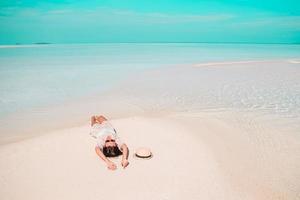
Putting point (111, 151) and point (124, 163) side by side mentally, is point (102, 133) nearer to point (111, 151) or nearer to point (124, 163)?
point (111, 151)

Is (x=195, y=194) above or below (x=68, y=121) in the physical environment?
below

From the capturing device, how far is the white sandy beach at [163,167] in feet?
12.4

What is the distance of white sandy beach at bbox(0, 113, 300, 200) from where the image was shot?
3.79 meters

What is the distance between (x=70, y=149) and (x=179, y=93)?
19.5ft

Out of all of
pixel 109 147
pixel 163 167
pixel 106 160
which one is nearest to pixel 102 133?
pixel 109 147

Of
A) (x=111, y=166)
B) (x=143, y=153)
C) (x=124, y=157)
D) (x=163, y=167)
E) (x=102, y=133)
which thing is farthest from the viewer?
(x=102, y=133)

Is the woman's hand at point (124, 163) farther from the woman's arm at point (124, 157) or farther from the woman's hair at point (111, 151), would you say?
the woman's hair at point (111, 151)

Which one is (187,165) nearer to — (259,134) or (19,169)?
(259,134)

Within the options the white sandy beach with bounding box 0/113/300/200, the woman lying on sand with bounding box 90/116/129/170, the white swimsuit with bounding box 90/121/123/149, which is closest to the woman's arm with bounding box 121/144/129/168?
the woman lying on sand with bounding box 90/116/129/170

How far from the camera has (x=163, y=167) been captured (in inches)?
173

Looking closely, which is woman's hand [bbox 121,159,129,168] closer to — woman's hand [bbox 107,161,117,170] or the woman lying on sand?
the woman lying on sand

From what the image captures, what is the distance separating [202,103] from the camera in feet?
28.1

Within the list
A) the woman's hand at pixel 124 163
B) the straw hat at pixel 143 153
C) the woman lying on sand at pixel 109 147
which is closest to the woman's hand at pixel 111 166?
the woman lying on sand at pixel 109 147

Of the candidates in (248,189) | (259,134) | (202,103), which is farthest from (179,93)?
(248,189)
